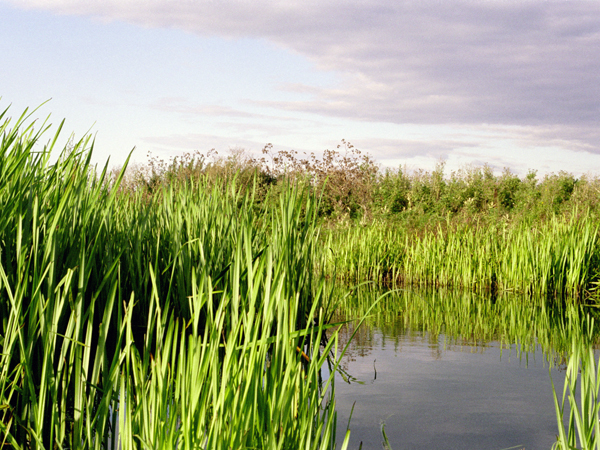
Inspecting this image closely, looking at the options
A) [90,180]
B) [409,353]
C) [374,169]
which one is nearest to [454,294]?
[409,353]

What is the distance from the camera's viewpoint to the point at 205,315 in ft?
10.6

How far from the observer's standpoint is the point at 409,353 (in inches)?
169

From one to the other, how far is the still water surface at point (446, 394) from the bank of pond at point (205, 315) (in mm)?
58

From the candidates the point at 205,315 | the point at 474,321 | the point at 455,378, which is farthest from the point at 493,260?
the point at 205,315

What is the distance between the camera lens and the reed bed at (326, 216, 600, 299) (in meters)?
7.20

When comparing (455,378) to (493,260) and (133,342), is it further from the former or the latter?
(493,260)

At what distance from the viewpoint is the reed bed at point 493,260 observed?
7.20 metres

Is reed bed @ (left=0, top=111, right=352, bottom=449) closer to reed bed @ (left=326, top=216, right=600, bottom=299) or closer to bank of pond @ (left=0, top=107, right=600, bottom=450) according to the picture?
bank of pond @ (left=0, top=107, right=600, bottom=450)

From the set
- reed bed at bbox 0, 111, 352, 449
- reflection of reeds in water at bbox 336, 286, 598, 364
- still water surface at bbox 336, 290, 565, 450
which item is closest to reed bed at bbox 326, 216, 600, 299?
reflection of reeds in water at bbox 336, 286, 598, 364

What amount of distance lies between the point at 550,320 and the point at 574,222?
3.07 metres

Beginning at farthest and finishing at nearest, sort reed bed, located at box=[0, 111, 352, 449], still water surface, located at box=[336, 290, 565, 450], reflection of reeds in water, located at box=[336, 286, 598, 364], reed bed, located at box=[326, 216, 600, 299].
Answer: reed bed, located at box=[326, 216, 600, 299]
reflection of reeds in water, located at box=[336, 286, 598, 364]
still water surface, located at box=[336, 290, 565, 450]
reed bed, located at box=[0, 111, 352, 449]

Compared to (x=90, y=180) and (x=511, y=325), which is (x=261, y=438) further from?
(x=511, y=325)

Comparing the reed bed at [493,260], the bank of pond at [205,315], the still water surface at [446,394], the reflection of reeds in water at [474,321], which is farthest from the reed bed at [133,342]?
the reed bed at [493,260]

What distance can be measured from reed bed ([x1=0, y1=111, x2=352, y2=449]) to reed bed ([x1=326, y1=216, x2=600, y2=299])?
4.43 m
